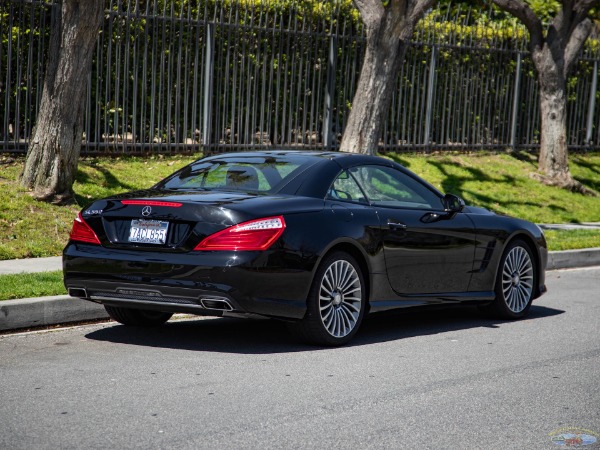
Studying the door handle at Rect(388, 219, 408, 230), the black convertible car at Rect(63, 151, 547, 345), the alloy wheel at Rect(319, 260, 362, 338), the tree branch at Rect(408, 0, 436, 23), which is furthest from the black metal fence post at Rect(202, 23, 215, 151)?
the alloy wheel at Rect(319, 260, 362, 338)

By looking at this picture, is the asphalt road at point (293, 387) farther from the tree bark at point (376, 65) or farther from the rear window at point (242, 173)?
the tree bark at point (376, 65)

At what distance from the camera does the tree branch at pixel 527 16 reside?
20062mm

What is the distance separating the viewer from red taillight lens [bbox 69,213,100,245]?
749cm

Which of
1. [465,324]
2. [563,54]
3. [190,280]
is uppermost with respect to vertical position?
[563,54]

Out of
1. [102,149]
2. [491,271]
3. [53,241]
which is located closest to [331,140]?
[102,149]

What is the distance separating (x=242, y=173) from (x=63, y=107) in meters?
5.33

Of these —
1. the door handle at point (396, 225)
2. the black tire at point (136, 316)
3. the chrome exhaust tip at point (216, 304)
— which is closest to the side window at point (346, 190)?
the door handle at point (396, 225)

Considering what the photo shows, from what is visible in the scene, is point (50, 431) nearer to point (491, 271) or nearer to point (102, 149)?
point (491, 271)

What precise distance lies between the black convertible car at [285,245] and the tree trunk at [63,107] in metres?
4.69

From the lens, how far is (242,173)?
801cm

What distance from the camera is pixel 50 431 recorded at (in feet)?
16.9

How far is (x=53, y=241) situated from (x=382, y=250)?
200 inches

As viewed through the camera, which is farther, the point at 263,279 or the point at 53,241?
the point at 53,241

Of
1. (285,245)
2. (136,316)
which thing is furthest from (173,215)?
(136,316)
